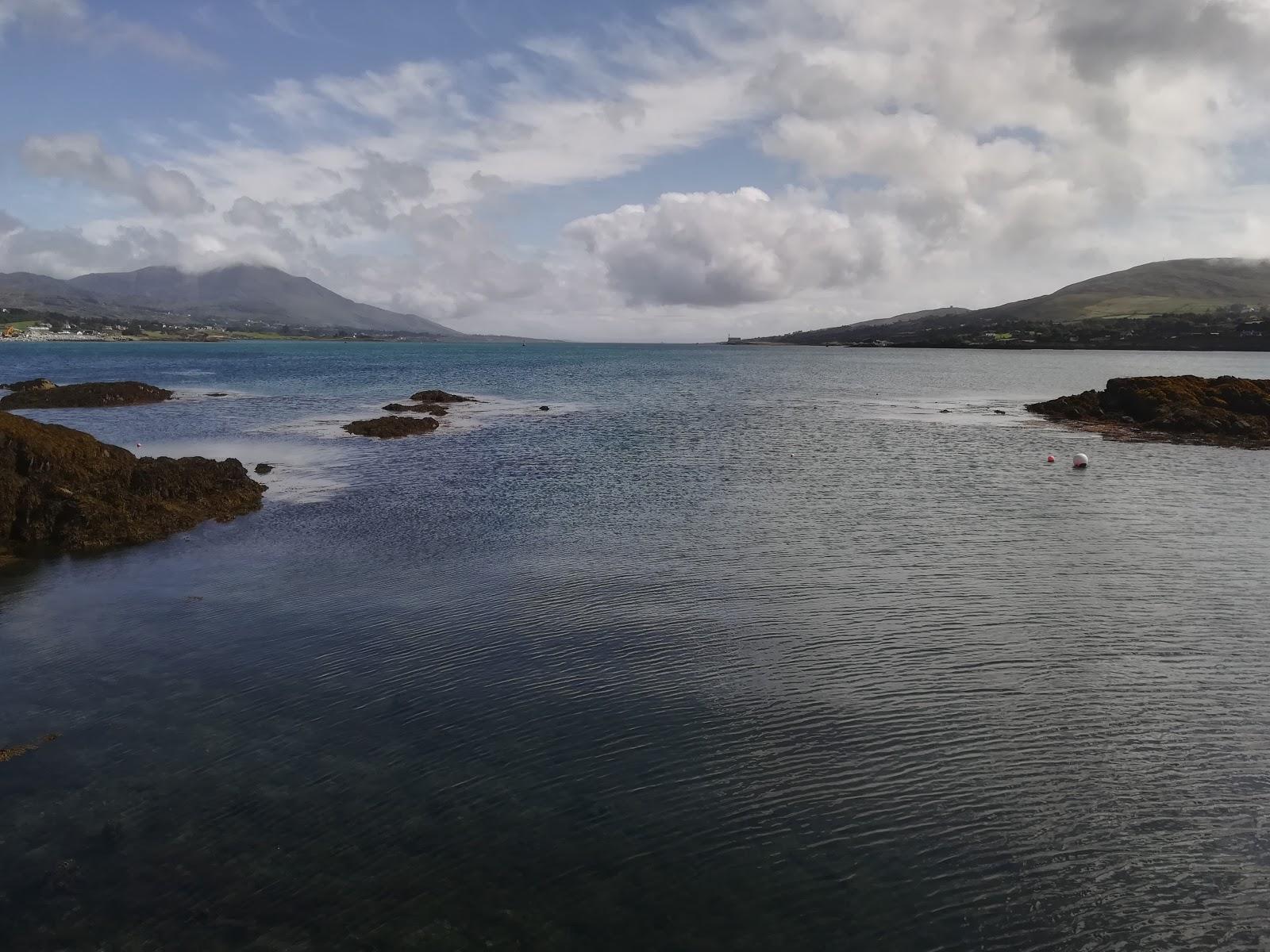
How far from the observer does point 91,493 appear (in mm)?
25969

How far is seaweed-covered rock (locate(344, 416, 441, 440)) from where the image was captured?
51.1 metres

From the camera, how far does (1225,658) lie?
1559cm

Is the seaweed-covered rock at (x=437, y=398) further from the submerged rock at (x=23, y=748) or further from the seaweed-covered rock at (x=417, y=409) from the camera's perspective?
the submerged rock at (x=23, y=748)

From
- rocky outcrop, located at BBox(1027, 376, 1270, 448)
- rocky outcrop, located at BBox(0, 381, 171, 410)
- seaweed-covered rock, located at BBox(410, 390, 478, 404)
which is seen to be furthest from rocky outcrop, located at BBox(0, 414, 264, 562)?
rocky outcrop, located at BBox(1027, 376, 1270, 448)

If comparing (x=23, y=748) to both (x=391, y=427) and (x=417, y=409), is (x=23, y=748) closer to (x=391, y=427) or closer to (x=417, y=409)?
(x=391, y=427)

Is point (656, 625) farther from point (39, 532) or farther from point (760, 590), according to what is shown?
point (39, 532)

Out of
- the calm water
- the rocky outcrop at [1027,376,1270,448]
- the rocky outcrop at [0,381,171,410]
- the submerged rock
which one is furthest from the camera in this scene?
the rocky outcrop at [0,381,171,410]

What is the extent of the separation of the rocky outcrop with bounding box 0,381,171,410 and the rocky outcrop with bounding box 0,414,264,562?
45.3 m

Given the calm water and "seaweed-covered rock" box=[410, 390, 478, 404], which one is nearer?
the calm water

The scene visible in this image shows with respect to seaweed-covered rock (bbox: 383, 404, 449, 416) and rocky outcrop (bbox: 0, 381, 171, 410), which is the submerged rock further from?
rocky outcrop (bbox: 0, 381, 171, 410)

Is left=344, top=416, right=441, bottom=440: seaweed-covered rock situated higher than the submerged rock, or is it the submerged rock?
left=344, top=416, right=441, bottom=440: seaweed-covered rock

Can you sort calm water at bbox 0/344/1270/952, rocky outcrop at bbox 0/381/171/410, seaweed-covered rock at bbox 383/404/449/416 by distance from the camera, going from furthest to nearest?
1. rocky outcrop at bbox 0/381/171/410
2. seaweed-covered rock at bbox 383/404/449/416
3. calm water at bbox 0/344/1270/952

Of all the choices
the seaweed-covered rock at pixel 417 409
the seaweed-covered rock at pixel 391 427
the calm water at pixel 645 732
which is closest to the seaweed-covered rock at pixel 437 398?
the seaweed-covered rock at pixel 417 409

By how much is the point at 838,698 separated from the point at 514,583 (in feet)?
30.5
